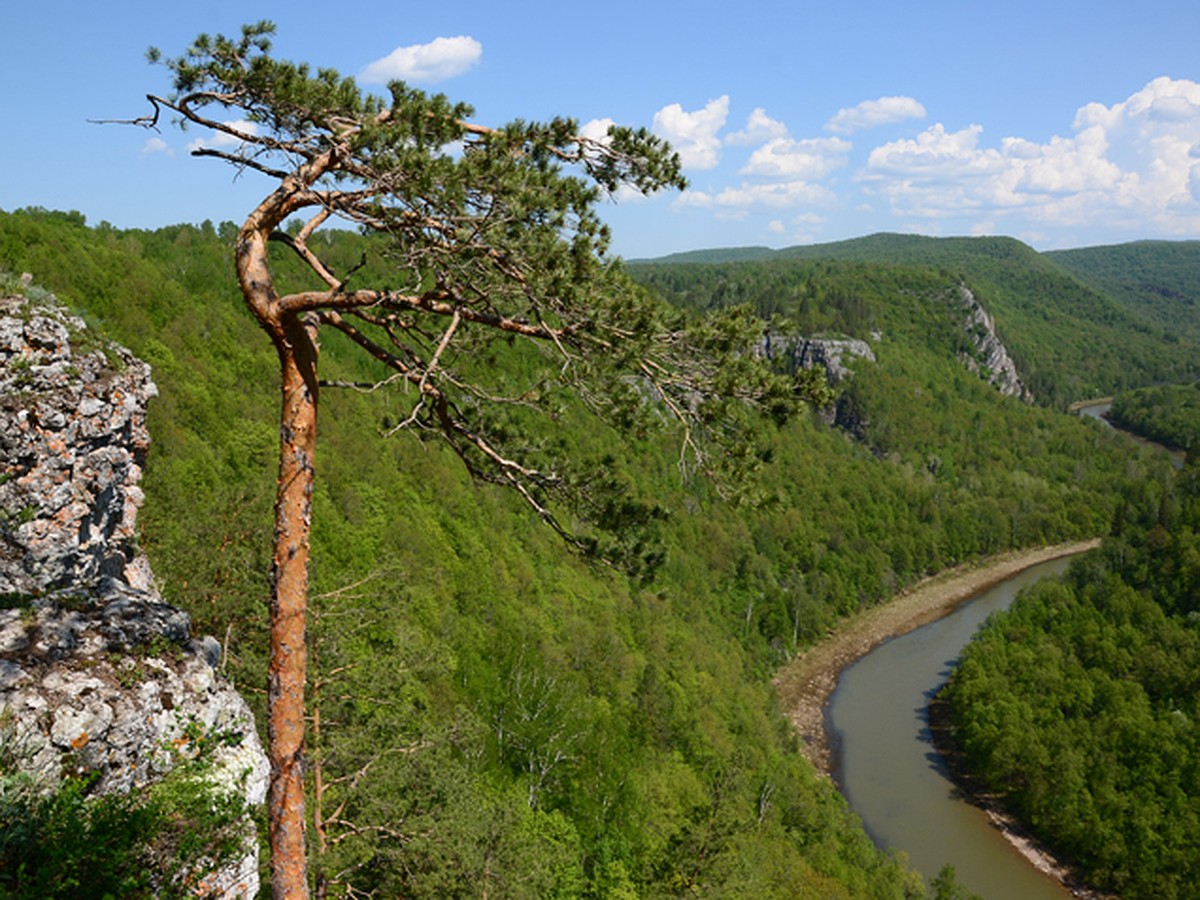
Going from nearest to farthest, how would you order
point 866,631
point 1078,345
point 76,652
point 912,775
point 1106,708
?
point 76,652 → point 912,775 → point 1106,708 → point 866,631 → point 1078,345

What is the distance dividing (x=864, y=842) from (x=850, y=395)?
81093 mm

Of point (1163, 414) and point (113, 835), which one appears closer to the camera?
point (113, 835)

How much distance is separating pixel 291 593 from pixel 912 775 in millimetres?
43688

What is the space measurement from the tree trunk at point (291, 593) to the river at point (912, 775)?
35475 millimetres

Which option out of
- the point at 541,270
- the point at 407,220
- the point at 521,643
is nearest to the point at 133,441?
the point at 407,220

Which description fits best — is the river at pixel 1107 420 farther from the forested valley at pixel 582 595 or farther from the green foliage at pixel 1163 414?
the forested valley at pixel 582 595

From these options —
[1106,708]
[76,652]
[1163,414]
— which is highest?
[76,652]

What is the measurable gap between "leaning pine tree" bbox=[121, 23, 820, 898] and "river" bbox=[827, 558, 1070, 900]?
35.2m

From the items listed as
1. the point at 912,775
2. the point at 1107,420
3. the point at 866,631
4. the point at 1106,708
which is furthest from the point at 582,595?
the point at 1107,420

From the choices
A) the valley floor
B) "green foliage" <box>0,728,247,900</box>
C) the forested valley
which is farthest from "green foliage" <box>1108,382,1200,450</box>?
"green foliage" <box>0,728,247,900</box>

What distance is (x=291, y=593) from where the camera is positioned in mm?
5375

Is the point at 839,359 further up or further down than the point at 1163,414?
further up

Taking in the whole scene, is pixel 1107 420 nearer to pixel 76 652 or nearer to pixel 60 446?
pixel 60 446

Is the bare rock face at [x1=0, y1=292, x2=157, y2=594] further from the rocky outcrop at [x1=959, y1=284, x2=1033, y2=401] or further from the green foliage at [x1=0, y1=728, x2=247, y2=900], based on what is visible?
the rocky outcrop at [x1=959, y1=284, x2=1033, y2=401]
